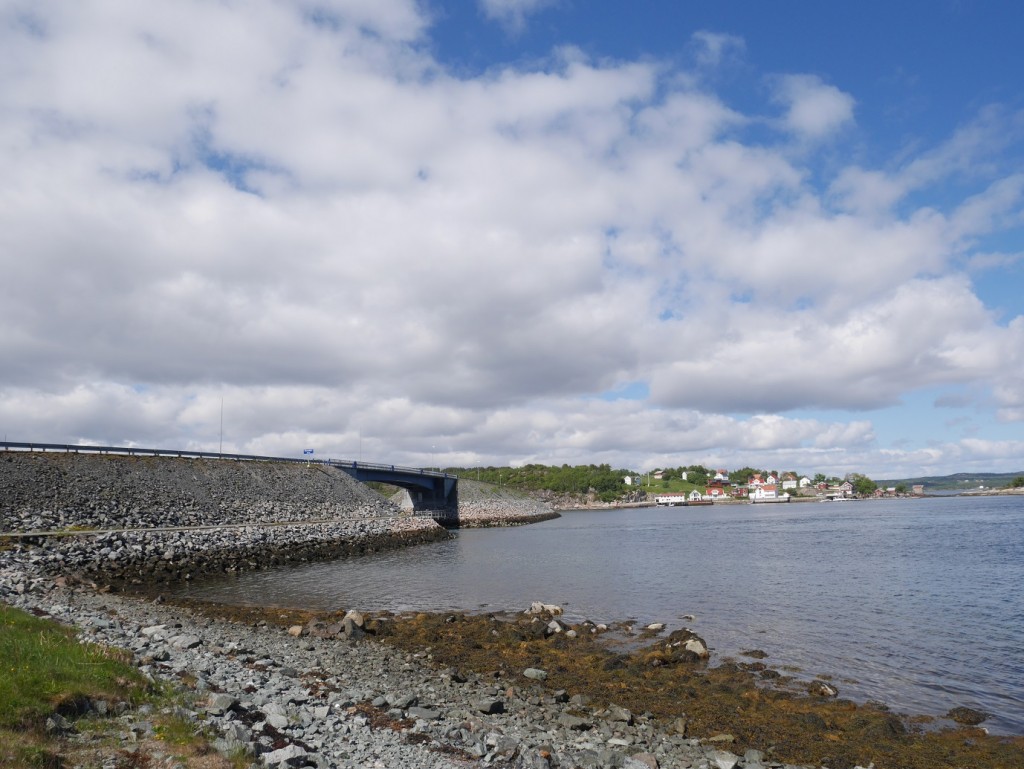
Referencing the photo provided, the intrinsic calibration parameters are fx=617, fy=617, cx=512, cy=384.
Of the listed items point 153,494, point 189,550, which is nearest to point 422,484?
point 153,494

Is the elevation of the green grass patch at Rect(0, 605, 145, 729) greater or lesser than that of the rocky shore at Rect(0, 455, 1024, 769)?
greater

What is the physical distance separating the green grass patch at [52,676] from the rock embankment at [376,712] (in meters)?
1.00

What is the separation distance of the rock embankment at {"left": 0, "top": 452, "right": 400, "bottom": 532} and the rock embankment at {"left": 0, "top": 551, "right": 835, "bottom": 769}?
33.5 metres

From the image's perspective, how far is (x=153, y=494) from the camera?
61.4 m

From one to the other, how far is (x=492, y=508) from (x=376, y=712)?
136 m

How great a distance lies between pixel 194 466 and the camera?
73375 millimetres

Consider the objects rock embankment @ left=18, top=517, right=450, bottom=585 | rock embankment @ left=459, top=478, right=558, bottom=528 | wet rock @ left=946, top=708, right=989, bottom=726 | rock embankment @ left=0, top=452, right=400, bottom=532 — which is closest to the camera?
wet rock @ left=946, top=708, right=989, bottom=726

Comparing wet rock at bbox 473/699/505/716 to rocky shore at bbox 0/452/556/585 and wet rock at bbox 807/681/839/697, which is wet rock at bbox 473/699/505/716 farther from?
rocky shore at bbox 0/452/556/585

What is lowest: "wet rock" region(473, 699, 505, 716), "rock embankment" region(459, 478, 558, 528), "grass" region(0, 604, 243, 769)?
"rock embankment" region(459, 478, 558, 528)

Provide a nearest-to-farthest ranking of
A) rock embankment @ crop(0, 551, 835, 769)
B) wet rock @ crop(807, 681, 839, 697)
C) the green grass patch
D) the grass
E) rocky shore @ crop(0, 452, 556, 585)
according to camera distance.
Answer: the grass < the green grass patch < rock embankment @ crop(0, 551, 835, 769) < wet rock @ crop(807, 681, 839, 697) < rocky shore @ crop(0, 452, 556, 585)

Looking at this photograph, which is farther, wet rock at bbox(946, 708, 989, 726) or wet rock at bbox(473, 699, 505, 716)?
wet rock at bbox(946, 708, 989, 726)

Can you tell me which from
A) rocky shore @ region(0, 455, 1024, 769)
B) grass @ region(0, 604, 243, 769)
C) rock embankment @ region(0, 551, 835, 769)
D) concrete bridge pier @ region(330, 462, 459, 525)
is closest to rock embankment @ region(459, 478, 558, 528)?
concrete bridge pier @ region(330, 462, 459, 525)

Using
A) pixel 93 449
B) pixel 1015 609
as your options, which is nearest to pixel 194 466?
pixel 93 449

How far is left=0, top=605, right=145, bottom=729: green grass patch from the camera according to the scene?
9898 mm
